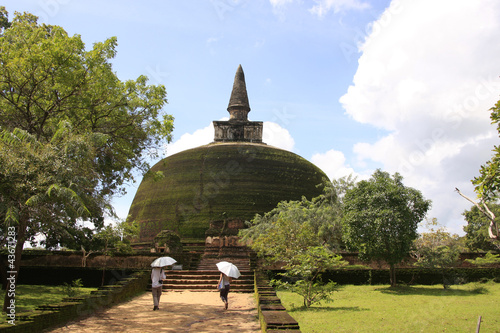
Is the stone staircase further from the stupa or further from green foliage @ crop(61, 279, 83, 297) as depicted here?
the stupa

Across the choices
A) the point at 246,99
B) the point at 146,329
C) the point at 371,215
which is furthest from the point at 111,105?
the point at 246,99

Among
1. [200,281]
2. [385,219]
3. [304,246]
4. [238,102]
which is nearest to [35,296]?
[200,281]

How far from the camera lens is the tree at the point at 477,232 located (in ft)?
120

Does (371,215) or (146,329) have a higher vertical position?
(371,215)

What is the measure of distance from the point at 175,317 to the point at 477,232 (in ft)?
120

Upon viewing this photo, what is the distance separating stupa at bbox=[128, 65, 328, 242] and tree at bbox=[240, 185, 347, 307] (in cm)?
640

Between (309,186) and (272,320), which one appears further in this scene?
(309,186)

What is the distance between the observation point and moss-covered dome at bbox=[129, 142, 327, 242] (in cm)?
3319

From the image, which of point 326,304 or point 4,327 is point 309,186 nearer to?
point 326,304

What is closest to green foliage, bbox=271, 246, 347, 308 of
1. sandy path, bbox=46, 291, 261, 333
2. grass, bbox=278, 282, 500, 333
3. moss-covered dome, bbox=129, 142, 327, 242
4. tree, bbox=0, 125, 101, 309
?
grass, bbox=278, 282, 500, 333

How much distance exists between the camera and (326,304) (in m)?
12.1

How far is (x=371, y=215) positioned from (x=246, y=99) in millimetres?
31085

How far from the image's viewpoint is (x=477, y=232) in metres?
38.4

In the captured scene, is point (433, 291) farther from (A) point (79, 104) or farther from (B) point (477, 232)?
(B) point (477, 232)
